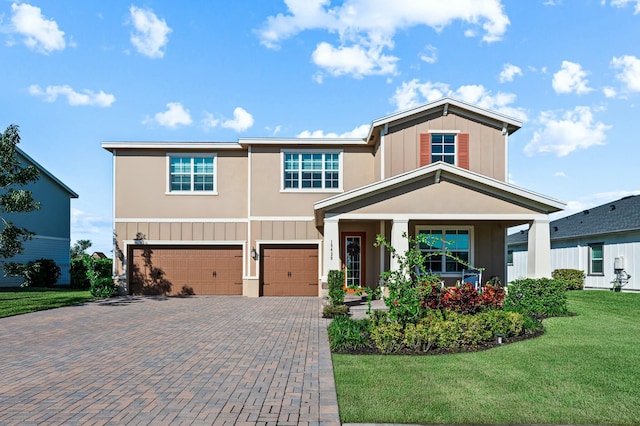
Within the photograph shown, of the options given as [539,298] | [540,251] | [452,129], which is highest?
[452,129]

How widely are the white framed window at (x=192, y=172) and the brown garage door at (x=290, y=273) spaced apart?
12.1 feet

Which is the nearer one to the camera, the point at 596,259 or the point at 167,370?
the point at 167,370

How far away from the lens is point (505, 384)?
6.35 metres

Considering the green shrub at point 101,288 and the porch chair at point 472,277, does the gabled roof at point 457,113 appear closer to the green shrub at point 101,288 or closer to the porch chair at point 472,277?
the porch chair at point 472,277

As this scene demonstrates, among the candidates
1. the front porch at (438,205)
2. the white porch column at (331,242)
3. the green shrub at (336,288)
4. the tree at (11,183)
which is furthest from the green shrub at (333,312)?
the tree at (11,183)

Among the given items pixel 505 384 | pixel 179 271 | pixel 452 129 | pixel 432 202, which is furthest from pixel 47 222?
pixel 505 384

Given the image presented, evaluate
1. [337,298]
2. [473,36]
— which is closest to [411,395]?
[337,298]

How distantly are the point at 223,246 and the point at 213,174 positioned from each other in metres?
2.93

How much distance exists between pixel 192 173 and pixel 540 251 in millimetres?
13118

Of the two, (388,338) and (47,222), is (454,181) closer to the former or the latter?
(388,338)

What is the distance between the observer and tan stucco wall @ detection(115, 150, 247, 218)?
19375 millimetres

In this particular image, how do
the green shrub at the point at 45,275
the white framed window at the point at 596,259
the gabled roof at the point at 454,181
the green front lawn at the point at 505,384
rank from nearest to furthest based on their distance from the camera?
1. the green front lawn at the point at 505,384
2. the gabled roof at the point at 454,181
3. the white framed window at the point at 596,259
4. the green shrub at the point at 45,275

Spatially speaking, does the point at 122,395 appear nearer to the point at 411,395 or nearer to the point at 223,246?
the point at 411,395

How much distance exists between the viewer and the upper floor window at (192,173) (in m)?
19.5
